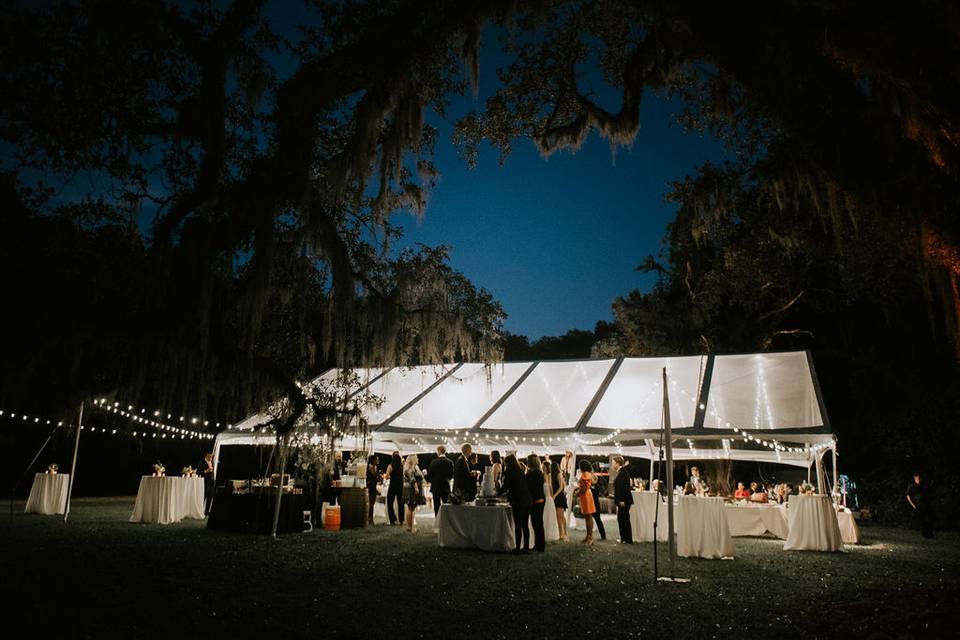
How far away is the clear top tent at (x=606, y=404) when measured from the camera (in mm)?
9273

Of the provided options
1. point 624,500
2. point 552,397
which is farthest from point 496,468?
point 552,397

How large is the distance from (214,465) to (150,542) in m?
4.86

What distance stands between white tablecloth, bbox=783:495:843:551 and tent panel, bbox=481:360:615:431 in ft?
11.2

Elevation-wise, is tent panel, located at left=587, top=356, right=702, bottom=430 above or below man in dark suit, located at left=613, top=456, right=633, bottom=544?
above

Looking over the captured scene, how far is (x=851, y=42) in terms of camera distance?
4.25m

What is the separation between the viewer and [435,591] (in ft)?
17.8

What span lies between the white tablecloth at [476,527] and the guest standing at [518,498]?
0.17 m

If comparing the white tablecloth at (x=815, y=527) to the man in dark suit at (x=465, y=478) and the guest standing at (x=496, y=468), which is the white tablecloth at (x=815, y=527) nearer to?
the guest standing at (x=496, y=468)

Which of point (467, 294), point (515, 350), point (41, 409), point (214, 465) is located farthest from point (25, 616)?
point (515, 350)

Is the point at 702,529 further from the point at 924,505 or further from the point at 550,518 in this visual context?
the point at 924,505

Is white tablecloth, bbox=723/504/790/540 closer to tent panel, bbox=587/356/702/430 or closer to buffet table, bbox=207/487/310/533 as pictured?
tent panel, bbox=587/356/702/430

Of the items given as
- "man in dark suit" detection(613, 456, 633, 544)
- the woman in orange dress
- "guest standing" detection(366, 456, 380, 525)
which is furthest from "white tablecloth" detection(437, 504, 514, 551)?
"guest standing" detection(366, 456, 380, 525)

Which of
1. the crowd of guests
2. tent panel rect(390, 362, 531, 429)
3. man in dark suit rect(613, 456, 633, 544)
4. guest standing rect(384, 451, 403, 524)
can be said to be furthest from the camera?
guest standing rect(384, 451, 403, 524)

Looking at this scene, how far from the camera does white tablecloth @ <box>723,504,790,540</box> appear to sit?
→ 11.1 m
